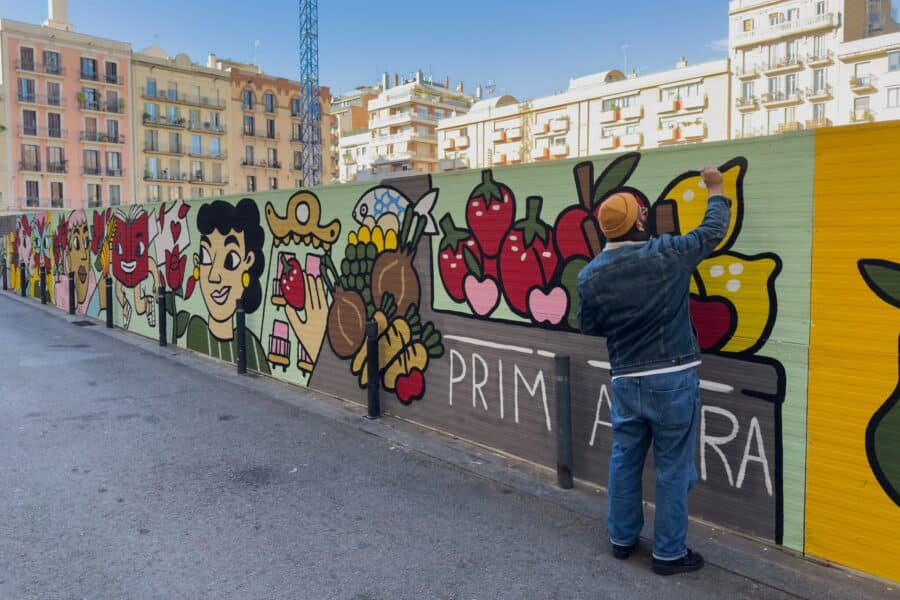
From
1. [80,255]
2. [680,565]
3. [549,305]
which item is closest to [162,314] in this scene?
[80,255]

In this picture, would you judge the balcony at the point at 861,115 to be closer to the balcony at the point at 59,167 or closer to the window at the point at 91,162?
the window at the point at 91,162

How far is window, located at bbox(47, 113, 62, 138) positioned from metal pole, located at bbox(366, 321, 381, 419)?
72383 mm

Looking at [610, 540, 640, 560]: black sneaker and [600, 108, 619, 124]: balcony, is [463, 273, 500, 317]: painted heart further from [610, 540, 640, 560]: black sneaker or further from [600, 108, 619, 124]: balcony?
[600, 108, 619, 124]: balcony

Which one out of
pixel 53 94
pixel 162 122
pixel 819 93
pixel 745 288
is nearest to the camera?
pixel 745 288

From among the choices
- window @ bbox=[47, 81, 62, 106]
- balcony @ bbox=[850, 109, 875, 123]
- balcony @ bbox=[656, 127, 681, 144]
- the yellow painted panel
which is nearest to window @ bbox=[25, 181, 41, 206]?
window @ bbox=[47, 81, 62, 106]

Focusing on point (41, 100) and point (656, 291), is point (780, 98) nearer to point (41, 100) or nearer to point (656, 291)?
point (41, 100)

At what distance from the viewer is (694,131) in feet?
242

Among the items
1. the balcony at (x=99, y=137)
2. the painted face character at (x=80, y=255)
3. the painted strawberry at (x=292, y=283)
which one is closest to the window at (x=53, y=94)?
the balcony at (x=99, y=137)

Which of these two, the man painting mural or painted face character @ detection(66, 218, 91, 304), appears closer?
the man painting mural

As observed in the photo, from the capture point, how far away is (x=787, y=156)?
3770 millimetres

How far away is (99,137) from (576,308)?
75912 mm

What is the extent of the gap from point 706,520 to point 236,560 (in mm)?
2824

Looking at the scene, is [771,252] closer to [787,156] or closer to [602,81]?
[787,156]

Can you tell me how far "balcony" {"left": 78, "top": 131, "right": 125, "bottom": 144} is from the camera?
224 feet
